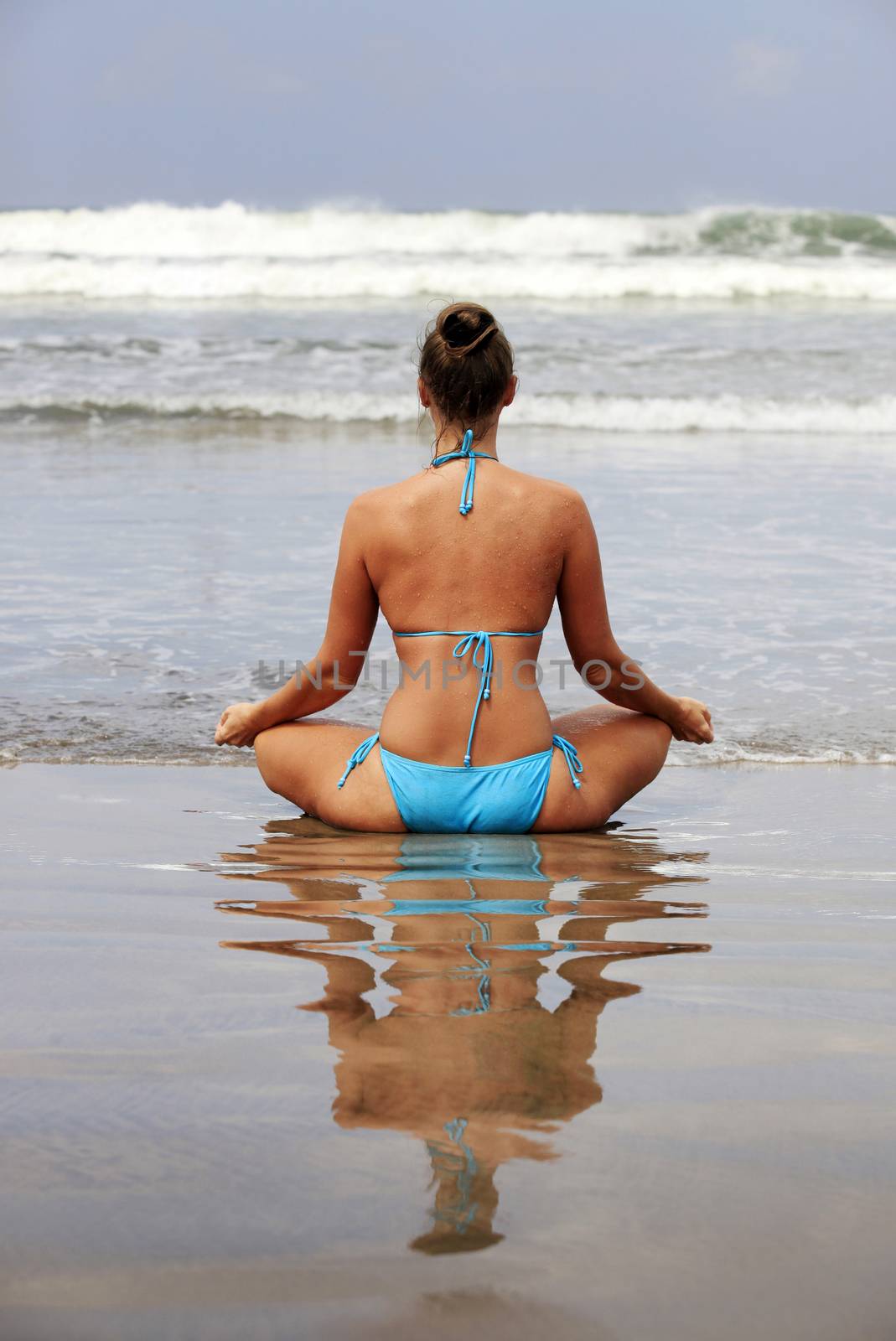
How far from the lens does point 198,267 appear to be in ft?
66.5

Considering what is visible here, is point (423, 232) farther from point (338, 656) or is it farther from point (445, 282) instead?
point (338, 656)

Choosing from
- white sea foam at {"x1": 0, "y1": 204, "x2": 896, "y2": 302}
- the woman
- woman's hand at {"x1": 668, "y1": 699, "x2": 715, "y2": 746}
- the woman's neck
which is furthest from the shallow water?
white sea foam at {"x1": 0, "y1": 204, "x2": 896, "y2": 302}

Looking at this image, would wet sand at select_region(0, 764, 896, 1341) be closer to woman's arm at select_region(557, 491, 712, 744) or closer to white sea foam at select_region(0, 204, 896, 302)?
woman's arm at select_region(557, 491, 712, 744)

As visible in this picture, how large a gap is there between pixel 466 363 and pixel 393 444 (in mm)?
7639

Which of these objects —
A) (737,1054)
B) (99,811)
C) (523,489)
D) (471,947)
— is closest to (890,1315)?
(737,1054)

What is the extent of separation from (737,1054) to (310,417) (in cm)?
1060

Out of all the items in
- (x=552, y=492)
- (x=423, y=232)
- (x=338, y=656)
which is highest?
(x=423, y=232)

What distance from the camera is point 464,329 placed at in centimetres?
292

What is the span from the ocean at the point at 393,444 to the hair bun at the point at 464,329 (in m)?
0.24

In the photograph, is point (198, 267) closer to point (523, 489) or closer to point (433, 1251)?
point (523, 489)

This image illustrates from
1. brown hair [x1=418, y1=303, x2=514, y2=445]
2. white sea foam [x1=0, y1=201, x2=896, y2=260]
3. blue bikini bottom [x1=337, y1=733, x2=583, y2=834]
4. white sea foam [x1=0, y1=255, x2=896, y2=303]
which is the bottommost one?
blue bikini bottom [x1=337, y1=733, x2=583, y2=834]

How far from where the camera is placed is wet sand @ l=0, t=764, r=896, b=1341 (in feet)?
4.03

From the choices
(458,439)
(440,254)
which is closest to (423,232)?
(440,254)

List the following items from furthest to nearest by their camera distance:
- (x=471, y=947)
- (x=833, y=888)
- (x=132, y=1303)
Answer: (x=833, y=888), (x=471, y=947), (x=132, y=1303)
